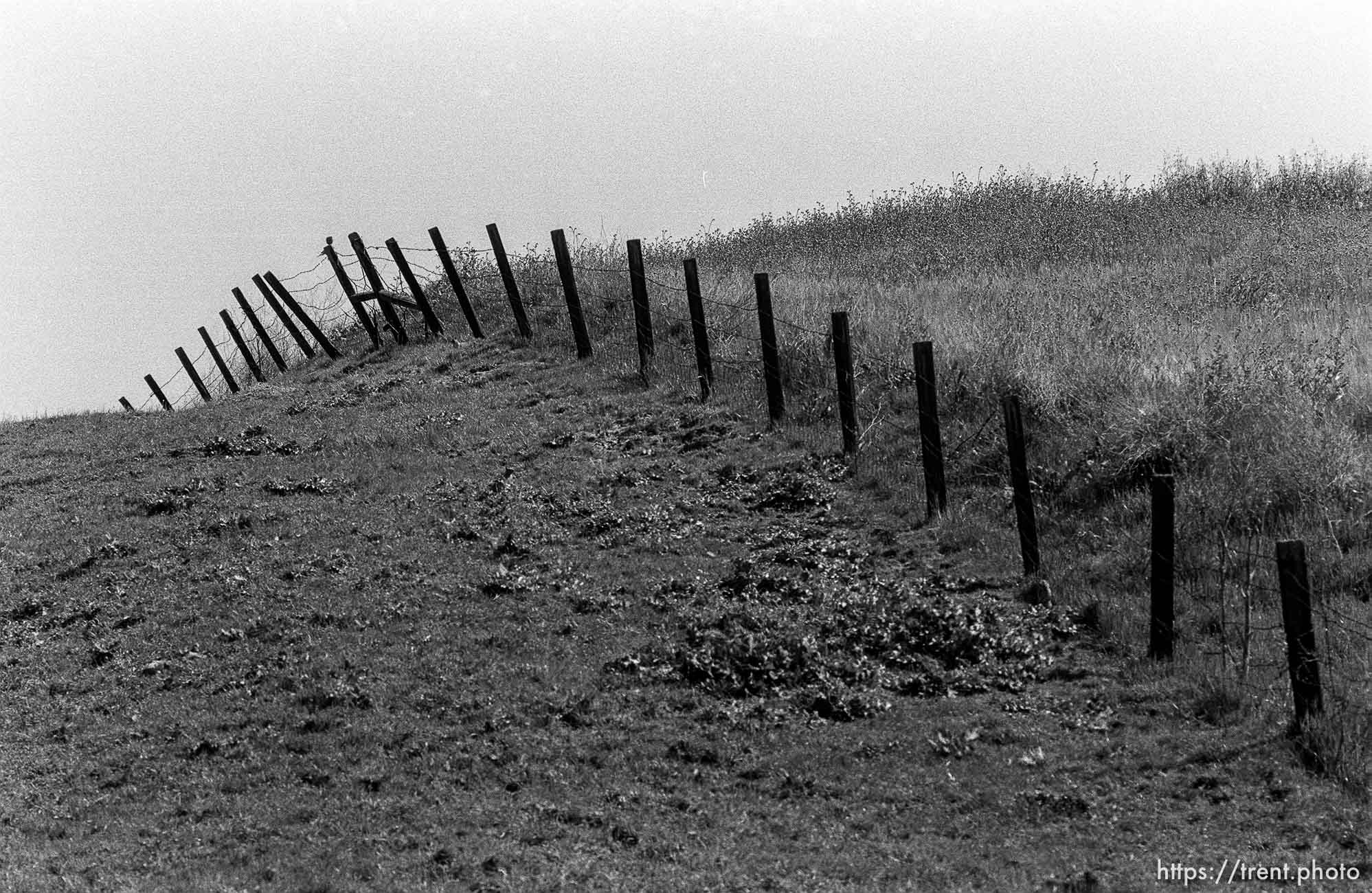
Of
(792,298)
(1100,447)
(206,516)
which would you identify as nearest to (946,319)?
(792,298)

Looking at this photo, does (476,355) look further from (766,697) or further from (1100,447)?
(766,697)

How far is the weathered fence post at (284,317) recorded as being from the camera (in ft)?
90.3

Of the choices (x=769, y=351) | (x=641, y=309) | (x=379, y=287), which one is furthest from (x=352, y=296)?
(x=769, y=351)

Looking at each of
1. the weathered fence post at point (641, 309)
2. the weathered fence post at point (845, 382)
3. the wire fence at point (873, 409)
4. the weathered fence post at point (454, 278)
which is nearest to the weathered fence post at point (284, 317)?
the wire fence at point (873, 409)

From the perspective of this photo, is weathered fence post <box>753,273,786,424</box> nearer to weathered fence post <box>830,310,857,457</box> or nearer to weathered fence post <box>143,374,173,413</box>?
weathered fence post <box>830,310,857,457</box>

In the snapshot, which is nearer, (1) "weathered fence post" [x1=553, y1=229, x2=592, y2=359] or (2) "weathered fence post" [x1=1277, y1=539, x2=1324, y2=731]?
(2) "weathered fence post" [x1=1277, y1=539, x2=1324, y2=731]

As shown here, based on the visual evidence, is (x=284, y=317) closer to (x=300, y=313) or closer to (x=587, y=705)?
(x=300, y=313)

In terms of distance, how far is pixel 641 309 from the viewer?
64.9 ft

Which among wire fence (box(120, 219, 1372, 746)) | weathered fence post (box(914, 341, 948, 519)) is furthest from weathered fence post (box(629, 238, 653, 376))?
weathered fence post (box(914, 341, 948, 519))

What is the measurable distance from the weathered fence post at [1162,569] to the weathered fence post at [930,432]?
129 inches

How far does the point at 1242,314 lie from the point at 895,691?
34.7 feet

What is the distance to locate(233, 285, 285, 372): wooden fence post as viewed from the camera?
27953 mm

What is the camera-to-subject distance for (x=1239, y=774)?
815cm

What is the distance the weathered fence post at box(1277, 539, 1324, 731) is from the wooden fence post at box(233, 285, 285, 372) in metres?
23.5
